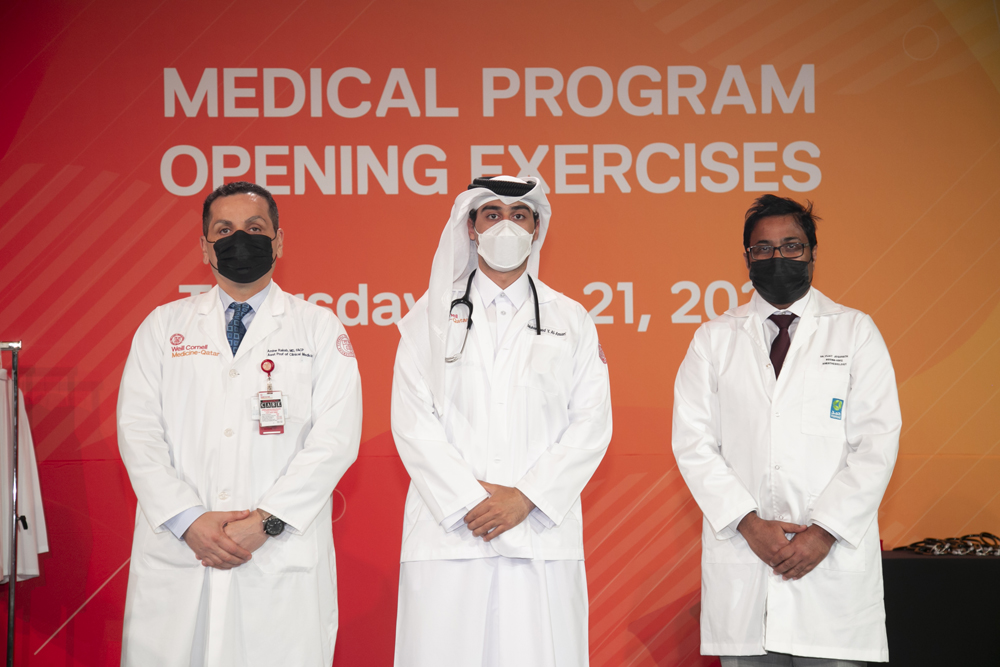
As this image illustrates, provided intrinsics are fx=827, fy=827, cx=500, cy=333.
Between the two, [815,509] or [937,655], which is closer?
[815,509]

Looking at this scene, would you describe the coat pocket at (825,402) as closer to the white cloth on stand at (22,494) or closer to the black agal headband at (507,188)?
the black agal headband at (507,188)

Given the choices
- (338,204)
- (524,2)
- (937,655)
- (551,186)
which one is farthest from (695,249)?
(937,655)

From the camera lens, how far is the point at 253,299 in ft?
9.30

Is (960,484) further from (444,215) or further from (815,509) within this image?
(444,215)

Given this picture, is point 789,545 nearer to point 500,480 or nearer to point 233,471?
point 500,480

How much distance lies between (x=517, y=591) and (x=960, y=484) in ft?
8.82

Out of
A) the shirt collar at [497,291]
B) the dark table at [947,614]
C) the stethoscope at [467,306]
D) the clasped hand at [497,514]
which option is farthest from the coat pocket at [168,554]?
the dark table at [947,614]

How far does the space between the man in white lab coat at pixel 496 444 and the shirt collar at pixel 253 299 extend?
50 centimetres

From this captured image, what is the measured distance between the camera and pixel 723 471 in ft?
9.01

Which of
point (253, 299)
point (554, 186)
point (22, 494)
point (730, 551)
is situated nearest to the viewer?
point (730, 551)

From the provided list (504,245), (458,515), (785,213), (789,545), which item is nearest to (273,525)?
(458,515)

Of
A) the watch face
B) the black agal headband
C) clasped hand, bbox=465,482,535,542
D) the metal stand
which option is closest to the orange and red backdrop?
the metal stand

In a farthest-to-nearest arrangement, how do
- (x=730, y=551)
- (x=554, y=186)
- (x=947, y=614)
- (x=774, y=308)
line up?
(x=554, y=186) → (x=947, y=614) → (x=774, y=308) → (x=730, y=551)

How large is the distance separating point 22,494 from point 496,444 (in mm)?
2458
